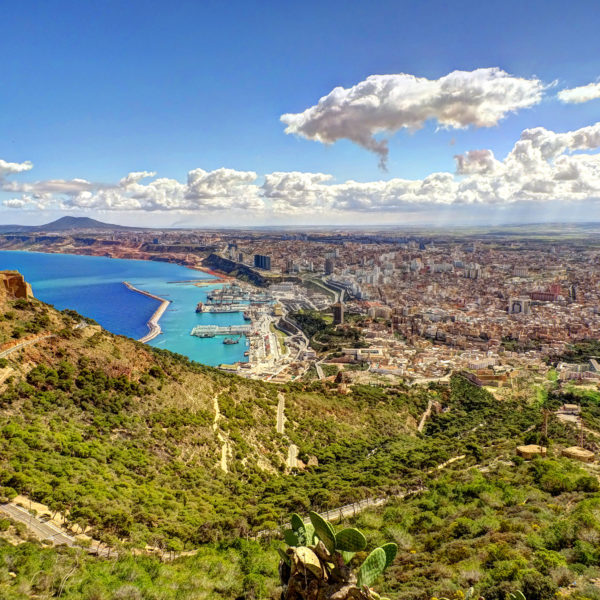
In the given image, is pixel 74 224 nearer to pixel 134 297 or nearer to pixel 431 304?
pixel 134 297

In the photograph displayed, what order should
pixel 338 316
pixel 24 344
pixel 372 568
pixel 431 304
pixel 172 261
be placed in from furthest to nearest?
pixel 172 261 < pixel 431 304 < pixel 338 316 < pixel 24 344 < pixel 372 568

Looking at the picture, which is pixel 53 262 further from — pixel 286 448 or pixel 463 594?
pixel 463 594

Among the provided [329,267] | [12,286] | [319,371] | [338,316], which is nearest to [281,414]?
[12,286]

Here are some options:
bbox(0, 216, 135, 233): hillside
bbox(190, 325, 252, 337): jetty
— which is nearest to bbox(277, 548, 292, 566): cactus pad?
bbox(190, 325, 252, 337): jetty

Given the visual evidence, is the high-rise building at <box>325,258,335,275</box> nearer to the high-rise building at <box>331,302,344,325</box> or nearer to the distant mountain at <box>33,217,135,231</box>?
the high-rise building at <box>331,302,344,325</box>

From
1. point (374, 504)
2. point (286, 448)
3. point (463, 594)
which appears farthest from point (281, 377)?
point (463, 594)

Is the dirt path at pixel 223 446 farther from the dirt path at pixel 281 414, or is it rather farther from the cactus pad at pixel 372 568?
the cactus pad at pixel 372 568

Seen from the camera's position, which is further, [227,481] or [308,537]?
[227,481]


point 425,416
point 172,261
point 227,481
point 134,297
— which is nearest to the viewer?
point 227,481
